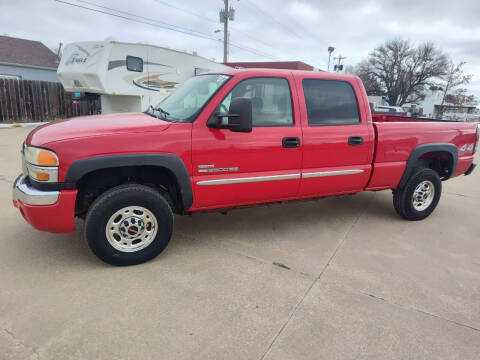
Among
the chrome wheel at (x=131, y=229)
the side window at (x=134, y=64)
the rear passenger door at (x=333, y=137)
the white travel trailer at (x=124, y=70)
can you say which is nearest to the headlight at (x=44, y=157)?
the chrome wheel at (x=131, y=229)

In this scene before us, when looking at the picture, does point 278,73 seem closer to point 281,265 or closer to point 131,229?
point 281,265

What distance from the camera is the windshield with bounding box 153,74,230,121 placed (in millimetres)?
3282

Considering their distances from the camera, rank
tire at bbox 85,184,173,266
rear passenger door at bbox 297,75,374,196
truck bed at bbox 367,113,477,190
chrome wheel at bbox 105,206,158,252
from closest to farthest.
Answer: tire at bbox 85,184,173,266
chrome wheel at bbox 105,206,158,252
rear passenger door at bbox 297,75,374,196
truck bed at bbox 367,113,477,190

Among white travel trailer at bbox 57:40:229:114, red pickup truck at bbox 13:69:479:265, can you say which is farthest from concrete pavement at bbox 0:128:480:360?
white travel trailer at bbox 57:40:229:114

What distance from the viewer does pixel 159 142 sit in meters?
2.98

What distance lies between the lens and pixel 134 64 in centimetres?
1152

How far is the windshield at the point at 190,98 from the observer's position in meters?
3.28

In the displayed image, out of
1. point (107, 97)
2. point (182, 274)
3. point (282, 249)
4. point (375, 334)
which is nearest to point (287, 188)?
point (282, 249)

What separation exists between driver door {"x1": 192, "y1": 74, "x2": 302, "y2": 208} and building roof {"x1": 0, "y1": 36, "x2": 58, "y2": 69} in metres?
26.1

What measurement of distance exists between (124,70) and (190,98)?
29.2 ft

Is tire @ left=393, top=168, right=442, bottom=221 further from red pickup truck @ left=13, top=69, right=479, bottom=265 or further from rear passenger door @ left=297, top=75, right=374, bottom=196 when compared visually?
rear passenger door @ left=297, top=75, right=374, bottom=196

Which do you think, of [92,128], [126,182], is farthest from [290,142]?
[92,128]

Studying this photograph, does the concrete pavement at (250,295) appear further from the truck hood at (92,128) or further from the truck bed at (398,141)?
the truck hood at (92,128)

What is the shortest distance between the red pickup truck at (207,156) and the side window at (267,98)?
→ 1 centimetres
